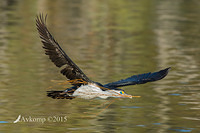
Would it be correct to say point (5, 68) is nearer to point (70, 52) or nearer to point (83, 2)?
point (70, 52)

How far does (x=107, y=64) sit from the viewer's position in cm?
1455

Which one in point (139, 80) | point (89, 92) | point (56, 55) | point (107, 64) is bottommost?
point (89, 92)

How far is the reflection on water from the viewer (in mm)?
8836

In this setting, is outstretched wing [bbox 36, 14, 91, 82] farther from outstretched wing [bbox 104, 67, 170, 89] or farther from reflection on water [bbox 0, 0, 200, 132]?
reflection on water [bbox 0, 0, 200, 132]

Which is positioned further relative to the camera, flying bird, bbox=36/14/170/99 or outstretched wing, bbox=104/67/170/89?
outstretched wing, bbox=104/67/170/89

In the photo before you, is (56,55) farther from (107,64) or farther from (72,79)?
(107,64)

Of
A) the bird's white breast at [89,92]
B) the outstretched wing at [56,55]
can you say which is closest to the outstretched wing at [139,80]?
the bird's white breast at [89,92]

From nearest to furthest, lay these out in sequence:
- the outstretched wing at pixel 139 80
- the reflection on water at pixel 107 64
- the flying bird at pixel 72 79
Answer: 1. the flying bird at pixel 72 79
2. the outstretched wing at pixel 139 80
3. the reflection on water at pixel 107 64

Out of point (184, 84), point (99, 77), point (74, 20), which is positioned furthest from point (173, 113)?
point (74, 20)

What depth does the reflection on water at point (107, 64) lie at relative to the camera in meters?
8.84

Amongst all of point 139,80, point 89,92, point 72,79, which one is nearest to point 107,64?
point 139,80

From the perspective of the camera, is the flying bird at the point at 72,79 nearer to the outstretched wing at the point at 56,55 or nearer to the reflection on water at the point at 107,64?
the outstretched wing at the point at 56,55

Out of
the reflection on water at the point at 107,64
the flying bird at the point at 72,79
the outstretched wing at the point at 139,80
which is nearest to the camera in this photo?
the flying bird at the point at 72,79

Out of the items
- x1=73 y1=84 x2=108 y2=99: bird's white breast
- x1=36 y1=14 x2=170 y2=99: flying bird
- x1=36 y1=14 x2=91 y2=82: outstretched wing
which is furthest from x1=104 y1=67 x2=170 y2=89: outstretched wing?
x1=36 y1=14 x2=91 y2=82: outstretched wing
